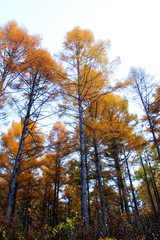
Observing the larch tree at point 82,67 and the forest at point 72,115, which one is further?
the larch tree at point 82,67

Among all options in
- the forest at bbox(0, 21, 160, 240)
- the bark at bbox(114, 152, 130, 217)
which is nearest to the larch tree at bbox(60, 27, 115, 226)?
the forest at bbox(0, 21, 160, 240)

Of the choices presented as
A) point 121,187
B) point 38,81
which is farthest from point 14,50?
point 121,187

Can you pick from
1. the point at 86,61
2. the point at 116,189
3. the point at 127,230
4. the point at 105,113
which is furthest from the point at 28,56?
the point at 116,189

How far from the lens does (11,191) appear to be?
5.02 m

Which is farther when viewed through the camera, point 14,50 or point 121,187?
point 121,187

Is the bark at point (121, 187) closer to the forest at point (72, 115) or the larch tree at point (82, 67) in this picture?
the forest at point (72, 115)

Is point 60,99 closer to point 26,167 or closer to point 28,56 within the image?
point 28,56

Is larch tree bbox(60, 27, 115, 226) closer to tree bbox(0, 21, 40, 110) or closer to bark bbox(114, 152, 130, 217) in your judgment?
tree bbox(0, 21, 40, 110)

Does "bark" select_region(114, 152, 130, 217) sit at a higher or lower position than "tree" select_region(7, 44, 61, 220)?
lower

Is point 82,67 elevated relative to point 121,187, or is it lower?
elevated

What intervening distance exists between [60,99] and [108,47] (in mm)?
3168

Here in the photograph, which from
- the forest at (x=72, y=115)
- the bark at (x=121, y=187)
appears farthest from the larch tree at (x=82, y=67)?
the bark at (x=121, y=187)

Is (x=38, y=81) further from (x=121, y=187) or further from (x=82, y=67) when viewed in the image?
(x=121, y=187)

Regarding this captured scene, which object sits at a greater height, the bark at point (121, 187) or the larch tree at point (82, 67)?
the larch tree at point (82, 67)
